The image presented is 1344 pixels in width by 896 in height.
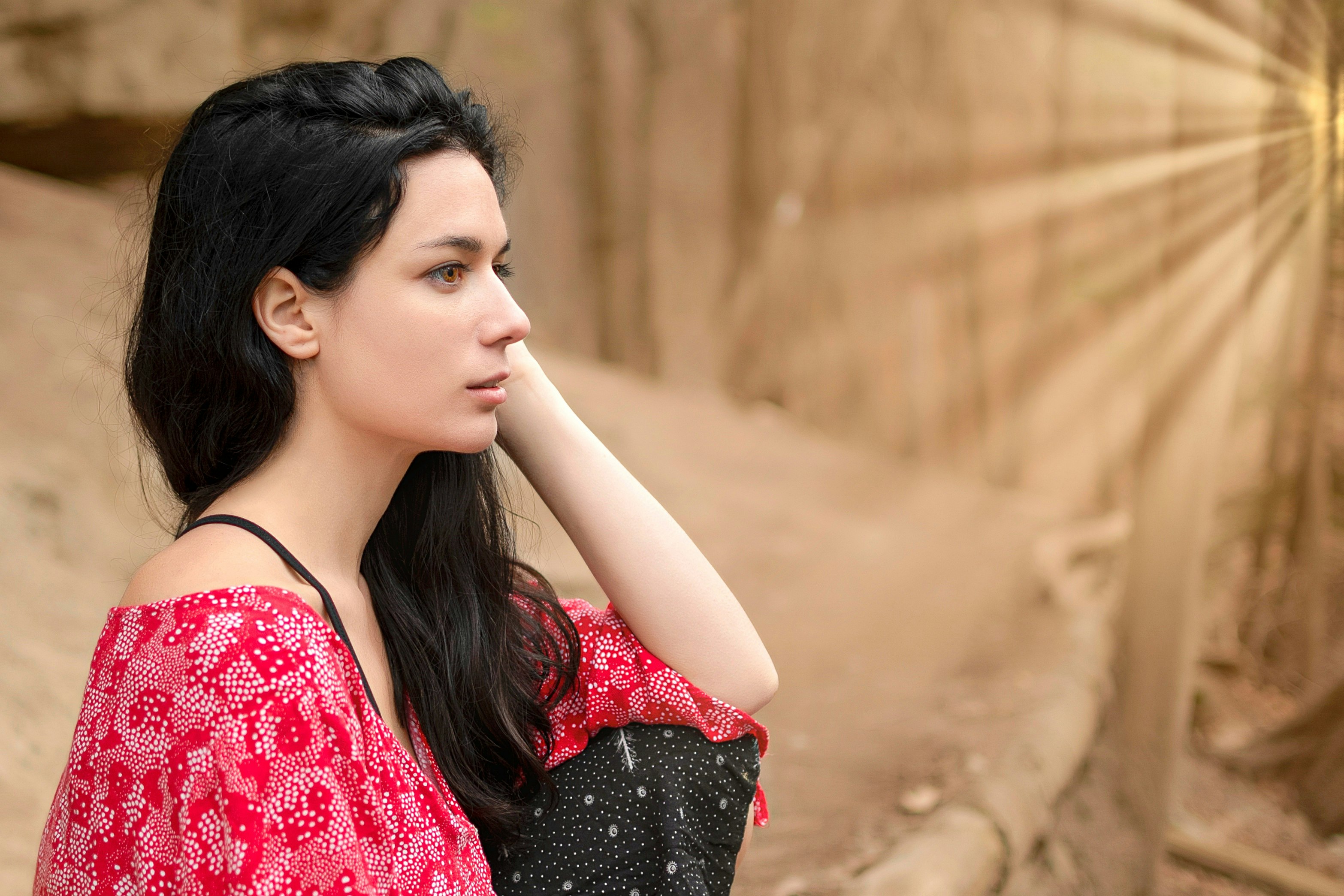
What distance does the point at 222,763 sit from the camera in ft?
2.78

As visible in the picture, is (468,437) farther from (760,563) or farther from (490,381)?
(760,563)

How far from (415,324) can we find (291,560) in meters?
0.25

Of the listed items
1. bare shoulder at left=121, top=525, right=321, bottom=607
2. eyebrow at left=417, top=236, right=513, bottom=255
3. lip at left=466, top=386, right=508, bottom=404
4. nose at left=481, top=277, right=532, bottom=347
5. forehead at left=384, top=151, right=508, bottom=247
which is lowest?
bare shoulder at left=121, top=525, right=321, bottom=607

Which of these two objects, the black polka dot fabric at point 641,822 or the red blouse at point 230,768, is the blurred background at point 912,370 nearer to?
the black polka dot fabric at point 641,822

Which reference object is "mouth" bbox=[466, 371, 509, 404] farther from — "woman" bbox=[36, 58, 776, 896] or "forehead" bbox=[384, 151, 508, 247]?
"forehead" bbox=[384, 151, 508, 247]

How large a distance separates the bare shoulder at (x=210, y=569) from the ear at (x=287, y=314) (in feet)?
0.59

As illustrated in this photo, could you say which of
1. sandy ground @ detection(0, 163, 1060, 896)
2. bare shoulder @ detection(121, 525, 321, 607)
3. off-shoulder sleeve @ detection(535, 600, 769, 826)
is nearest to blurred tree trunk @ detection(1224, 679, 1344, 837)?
sandy ground @ detection(0, 163, 1060, 896)

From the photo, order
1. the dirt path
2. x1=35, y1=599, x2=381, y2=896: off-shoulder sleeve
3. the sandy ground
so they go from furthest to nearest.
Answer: the dirt path
the sandy ground
x1=35, y1=599, x2=381, y2=896: off-shoulder sleeve

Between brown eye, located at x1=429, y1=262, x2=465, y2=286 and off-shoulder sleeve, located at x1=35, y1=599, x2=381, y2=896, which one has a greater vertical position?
brown eye, located at x1=429, y1=262, x2=465, y2=286

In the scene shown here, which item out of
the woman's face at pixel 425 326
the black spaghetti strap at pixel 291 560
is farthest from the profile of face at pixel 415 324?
the black spaghetti strap at pixel 291 560

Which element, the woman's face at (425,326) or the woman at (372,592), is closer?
the woman at (372,592)

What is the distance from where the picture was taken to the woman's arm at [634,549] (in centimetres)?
122

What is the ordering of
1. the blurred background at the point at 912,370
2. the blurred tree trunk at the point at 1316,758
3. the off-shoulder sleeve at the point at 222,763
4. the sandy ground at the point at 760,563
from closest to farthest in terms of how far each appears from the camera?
the off-shoulder sleeve at the point at 222,763
the sandy ground at the point at 760,563
the blurred background at the point at 912,370
the blurred tree trunk at the point at 1316,758

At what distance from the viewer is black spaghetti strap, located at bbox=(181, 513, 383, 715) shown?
99cm
